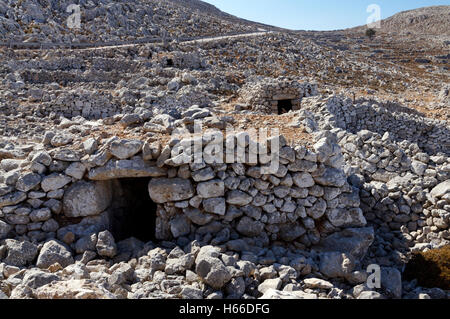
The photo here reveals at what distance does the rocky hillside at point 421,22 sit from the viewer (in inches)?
3684

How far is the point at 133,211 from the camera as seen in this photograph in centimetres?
701

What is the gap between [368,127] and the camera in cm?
1430

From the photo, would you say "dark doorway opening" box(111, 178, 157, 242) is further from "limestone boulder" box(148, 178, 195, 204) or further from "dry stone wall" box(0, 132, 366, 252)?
"limestone boulder" box(148, 178, 195, 204)

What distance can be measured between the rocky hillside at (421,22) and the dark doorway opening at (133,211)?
10554 cm

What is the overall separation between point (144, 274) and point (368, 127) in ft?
41.0

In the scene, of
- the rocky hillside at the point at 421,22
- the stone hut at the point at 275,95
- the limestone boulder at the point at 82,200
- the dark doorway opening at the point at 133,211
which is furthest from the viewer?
the rocky hillside at the point at 421,22

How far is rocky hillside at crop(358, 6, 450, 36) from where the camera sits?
307 ft

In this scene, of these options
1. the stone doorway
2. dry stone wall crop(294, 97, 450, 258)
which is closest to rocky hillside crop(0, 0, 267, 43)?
the stone doorway

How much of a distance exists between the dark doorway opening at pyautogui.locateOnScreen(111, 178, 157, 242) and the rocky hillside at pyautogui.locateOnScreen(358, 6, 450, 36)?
346 ft

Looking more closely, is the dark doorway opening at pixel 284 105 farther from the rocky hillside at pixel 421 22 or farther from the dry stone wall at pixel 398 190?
the rocky hillside at pixel 421 22

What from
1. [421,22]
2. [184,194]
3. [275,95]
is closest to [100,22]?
[275,95]

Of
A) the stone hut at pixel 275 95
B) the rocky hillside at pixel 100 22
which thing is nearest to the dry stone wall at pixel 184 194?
the stone hut at pixel 275 95

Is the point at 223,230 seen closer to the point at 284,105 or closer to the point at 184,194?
the point at 184,194

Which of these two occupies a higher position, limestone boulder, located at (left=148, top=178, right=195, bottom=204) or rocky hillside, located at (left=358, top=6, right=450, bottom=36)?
rocky hillside, located at (left=358, top=6, right=450, bottom=36)
